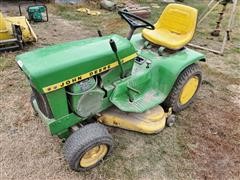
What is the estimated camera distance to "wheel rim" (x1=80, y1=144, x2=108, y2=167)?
2186 millimetres

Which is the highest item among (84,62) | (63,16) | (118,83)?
(84,62)

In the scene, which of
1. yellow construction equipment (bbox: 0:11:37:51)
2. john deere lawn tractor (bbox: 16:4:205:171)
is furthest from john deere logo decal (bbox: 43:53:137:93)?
yellow construction equipment (bbox: 0:11:37:51)

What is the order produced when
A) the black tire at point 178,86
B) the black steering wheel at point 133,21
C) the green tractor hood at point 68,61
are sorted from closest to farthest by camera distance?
the green tractor hood at point 68,61, the black steering wheel at point 133,21, the black tire at point 178,86

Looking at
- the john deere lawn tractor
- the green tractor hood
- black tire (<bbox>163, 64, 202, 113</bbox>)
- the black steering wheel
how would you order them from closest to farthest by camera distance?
the green tractor hood → the john deere lawn tractor → the black steering wheel → black tire (<bbox>163, 64, 202, 113</bbox>)

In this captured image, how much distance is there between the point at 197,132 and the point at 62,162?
53.3 inches

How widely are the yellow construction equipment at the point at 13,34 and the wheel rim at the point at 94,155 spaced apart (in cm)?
247

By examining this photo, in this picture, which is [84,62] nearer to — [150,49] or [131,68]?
[131,68]

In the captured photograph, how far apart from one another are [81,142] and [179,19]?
5.37 ft

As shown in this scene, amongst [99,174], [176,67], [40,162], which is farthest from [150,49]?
[40,162]

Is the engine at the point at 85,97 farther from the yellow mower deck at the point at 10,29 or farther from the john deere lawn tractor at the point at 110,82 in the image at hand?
the yellow mower deck at the point at 10,29

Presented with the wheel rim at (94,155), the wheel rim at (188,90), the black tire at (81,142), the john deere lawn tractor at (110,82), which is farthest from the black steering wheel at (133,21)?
the wheel rim at (94,155)

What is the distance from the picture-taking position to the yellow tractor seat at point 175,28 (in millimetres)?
2707

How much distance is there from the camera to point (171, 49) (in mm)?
2734

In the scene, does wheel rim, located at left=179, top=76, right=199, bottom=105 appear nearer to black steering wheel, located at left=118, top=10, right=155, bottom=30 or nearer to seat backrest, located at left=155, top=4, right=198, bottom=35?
seat backrest, located at left=155, top=4, right=198, bottom=35
